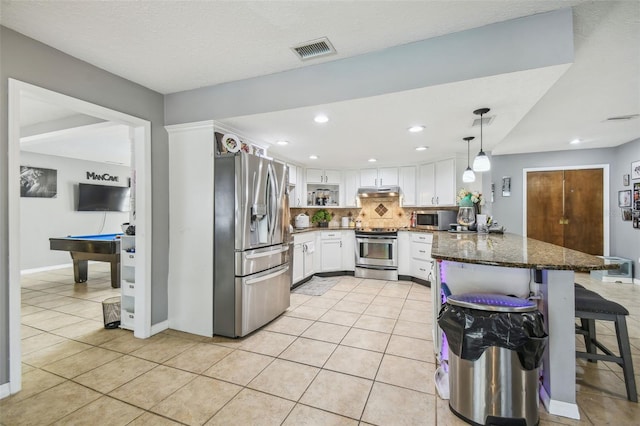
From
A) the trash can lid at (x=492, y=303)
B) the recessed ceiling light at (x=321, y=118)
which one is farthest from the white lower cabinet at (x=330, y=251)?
the trash can lid at (x=492, y=303)

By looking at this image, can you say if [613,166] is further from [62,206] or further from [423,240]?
[62,206]

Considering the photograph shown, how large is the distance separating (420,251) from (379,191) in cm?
139

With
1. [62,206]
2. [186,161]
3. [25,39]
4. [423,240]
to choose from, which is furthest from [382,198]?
[62,206]

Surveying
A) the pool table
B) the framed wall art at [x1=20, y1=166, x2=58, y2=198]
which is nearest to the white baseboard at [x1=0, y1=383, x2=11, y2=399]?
the pool table

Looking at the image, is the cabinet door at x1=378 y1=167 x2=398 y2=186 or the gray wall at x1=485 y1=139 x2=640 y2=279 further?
the cabinet door at x1=378 y1=167 x2=398 y2=186

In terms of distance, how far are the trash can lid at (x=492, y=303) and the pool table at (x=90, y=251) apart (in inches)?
175

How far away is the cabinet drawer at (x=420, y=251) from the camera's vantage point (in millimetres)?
4535

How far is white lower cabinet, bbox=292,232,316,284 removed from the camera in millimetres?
4445

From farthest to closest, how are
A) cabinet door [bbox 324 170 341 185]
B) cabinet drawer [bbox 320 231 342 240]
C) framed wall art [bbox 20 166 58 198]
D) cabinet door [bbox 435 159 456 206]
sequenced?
1. cabinet door [bbox 324 170 341 185]
2. framed wall art [bbox 20 166 58 198]
3. cabinet drawer [bbox 320 231 342 240]
4. cabinet door [bbox 435 159 456 206]

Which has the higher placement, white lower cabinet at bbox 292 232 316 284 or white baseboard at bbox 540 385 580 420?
white lower cabinet at bbox 292 232 316 284

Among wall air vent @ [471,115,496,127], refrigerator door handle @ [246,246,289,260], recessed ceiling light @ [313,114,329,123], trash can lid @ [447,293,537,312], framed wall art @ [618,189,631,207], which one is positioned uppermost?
wall air vent @ [471,115,496,127]

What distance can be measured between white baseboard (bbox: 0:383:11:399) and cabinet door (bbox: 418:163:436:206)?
5.33 m

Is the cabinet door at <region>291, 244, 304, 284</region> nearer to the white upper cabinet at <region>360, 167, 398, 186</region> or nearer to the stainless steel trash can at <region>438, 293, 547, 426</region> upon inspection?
the white upper cabinet at <region>360, 167, 398, 186</region>

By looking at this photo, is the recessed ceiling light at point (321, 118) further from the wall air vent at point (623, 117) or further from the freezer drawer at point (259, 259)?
the wall air vent at point (623, 117)
